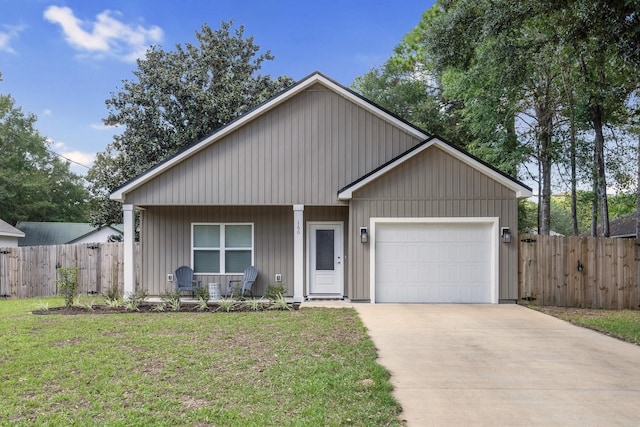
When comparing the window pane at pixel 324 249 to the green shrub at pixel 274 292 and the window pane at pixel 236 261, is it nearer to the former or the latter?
the green shrub at pixel 274 292

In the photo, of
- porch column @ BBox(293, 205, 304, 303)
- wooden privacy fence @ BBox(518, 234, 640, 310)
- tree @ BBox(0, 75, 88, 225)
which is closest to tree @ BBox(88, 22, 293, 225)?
porch column @ BBox(293, 205, 304, 303)

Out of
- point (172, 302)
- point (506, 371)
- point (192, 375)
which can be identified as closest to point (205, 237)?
point (172, 302)

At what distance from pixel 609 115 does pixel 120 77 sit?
18415 mm

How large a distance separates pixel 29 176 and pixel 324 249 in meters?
26.2

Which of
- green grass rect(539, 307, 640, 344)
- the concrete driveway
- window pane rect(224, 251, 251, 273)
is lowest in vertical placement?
green grass rect(539, 307, 640, 344)

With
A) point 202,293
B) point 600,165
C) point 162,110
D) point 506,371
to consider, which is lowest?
point 506,371

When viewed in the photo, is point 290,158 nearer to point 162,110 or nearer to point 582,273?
point 582,273

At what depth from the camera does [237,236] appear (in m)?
11.5

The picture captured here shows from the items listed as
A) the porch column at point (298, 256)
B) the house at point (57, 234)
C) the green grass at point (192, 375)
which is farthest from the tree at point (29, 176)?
the green grass at point (192, 375)

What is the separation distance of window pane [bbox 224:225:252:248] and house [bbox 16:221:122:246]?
15.8 m

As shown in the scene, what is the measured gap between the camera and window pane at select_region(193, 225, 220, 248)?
1149cm

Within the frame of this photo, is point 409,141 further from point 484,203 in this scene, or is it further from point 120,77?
point 120,77

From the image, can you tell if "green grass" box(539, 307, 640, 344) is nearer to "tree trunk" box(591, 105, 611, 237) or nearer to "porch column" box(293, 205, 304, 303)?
"tree trunk" box(591, 105, 611, 237)

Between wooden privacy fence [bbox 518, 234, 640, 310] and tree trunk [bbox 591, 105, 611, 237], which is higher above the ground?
tree trunk [bbox 591, 105, 611, 237]
